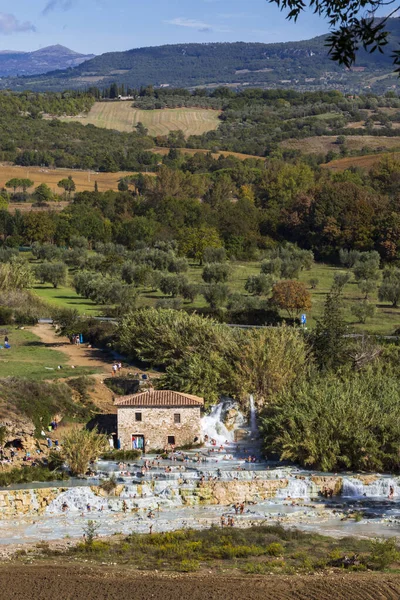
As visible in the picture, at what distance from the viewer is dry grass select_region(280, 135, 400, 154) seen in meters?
178

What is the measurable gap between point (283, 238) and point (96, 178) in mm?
50802

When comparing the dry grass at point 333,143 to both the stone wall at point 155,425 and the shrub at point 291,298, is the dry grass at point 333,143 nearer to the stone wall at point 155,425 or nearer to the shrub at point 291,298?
the shrub at point 291,298

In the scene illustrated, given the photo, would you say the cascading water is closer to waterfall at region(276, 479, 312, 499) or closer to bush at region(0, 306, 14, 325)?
waterfall at region(276, 479, 312, 499)

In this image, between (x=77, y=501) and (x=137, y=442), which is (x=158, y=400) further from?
(x=77, y=501)

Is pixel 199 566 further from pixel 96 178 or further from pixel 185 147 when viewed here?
pixel 185 147

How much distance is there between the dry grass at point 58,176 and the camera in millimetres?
148375

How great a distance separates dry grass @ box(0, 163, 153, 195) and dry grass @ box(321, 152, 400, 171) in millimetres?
29795

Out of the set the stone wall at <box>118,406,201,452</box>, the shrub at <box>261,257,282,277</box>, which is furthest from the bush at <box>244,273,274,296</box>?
the stone wall at <box>118,406,201,452</box>

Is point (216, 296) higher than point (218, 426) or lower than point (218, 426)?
higher

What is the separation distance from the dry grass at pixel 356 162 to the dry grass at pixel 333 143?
13242 mm

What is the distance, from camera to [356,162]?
15712 cm

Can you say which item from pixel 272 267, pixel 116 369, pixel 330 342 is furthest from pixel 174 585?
pixel 272 267

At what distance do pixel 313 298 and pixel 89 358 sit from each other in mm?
24123

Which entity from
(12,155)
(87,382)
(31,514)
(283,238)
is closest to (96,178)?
(12,155)
